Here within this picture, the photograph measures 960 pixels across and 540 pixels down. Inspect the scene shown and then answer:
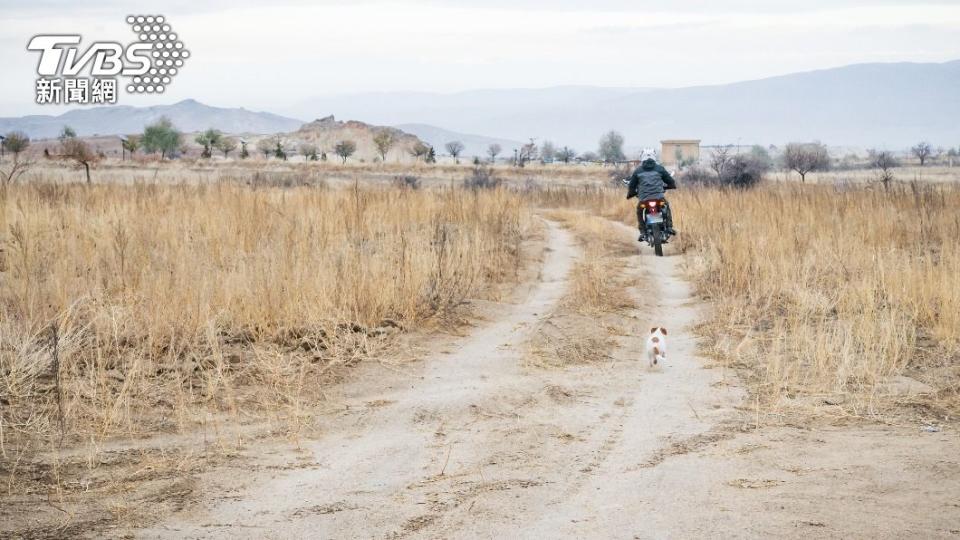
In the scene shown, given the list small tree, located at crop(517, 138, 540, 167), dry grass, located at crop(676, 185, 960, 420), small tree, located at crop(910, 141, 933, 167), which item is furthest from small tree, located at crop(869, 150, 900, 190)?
small tree, located at crop(517, 138, 540, 167)

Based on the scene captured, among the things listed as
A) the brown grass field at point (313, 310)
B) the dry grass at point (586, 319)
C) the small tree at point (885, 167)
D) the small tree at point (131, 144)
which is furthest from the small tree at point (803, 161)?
the small tree at point (131, 144)

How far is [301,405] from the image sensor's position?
6.36 m

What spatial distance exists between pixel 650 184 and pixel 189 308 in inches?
365

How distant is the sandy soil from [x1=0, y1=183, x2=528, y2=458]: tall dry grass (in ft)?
2.75

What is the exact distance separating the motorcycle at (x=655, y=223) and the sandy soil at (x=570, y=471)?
300 inches

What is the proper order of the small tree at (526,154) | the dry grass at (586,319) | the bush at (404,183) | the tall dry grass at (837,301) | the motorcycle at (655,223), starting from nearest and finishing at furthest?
the tall dry grass at (837,301), the dry grass at (586,319), the motorcycle at (655,223), the bush at (404,183), the small tree at (526,154)

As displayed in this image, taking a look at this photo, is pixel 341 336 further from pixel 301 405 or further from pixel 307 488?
pixel 307 488

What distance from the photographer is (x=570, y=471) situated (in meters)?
5.00

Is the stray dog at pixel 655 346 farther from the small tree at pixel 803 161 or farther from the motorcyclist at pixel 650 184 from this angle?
the small tree at pixel 803 161

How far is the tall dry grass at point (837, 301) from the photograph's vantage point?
6730 millimetres

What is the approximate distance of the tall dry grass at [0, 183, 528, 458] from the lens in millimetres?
6223

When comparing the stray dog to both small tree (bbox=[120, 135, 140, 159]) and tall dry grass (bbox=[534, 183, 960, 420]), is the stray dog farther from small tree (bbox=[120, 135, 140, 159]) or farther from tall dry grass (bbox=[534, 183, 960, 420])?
small tree (bbox=[120, 135, 140, 159])

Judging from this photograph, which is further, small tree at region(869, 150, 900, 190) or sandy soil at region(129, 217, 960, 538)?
small tree at region(869, 150, 900, 190)

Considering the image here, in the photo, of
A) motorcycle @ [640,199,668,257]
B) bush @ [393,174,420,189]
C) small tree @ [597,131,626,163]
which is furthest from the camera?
small tree @ [597,131,626,163]
